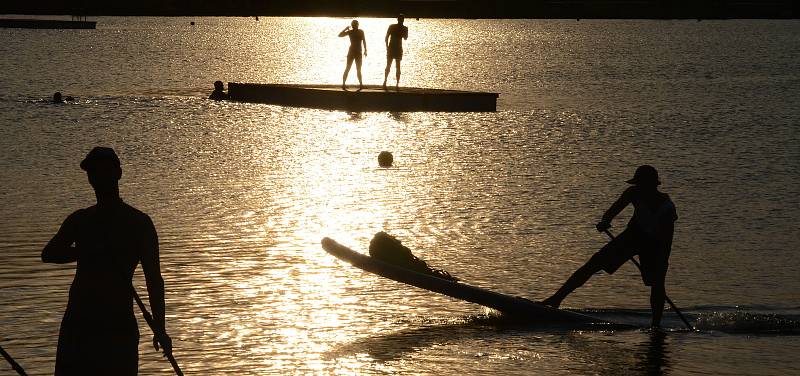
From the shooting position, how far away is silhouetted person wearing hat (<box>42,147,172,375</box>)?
6.65 m

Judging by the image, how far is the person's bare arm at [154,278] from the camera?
22.1ft

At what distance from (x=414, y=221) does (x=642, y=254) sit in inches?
227

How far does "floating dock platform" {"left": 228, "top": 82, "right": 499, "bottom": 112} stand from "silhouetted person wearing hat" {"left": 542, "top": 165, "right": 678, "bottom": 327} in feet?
75.4

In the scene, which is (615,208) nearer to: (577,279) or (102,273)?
(577,279)

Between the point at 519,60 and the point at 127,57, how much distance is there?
21.1 meters

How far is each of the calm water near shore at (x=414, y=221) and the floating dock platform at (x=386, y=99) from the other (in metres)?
0.80

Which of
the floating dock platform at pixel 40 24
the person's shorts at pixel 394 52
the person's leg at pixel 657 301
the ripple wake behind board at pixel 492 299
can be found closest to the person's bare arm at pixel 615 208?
the person's leg at pixel 657 301

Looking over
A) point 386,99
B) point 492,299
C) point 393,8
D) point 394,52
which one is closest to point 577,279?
point 492,299

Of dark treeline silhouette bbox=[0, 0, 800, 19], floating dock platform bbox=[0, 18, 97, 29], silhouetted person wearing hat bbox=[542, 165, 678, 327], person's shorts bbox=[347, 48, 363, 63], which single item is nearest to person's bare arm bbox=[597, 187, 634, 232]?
silhouetted person wearing hat bbox=[542, 165, 678, 327]

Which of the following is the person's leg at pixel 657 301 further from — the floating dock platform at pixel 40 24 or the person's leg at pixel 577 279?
the floating dock platform at pixel 40 24

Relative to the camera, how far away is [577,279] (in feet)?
38.9

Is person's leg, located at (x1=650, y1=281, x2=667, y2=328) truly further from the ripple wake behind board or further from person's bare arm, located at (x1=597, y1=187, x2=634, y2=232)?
person's bare arm, located at (x1=597, y1=187, x2=634, y2=232)

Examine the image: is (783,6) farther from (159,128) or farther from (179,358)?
(179,358)

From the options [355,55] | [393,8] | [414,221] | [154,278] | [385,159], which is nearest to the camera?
[154,278]
